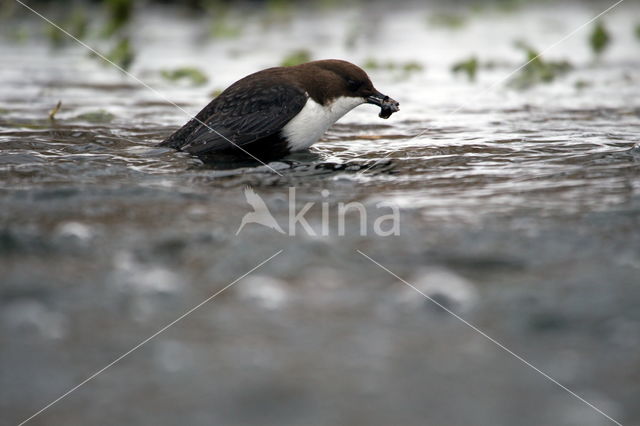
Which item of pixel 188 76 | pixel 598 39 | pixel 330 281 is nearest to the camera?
pixel 330 281

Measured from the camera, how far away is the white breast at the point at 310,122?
5355mm

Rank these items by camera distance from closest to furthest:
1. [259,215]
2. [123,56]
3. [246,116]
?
[259,215] → [246,116] → [123,56]

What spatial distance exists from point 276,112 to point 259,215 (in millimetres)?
1470

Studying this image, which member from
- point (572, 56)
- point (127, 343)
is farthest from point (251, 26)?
point (127, 343)

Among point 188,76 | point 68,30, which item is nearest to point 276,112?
point 188,76

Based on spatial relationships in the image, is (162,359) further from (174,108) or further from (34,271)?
(174,108)

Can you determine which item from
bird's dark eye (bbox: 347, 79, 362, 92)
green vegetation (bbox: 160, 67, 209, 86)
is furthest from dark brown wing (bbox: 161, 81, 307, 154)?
green vegetation (bbox: 160, 67, 209, 86)

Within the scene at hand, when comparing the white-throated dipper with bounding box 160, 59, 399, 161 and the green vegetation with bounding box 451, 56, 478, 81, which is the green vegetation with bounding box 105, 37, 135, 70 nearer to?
the green vegetation with bounding box 451, 56, 478, 81

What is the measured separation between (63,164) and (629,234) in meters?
3.40

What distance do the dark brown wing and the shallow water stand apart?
0.24 m

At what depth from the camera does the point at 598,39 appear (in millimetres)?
11805

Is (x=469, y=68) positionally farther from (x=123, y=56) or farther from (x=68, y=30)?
(x=68, y=30)

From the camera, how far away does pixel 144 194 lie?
4.27m

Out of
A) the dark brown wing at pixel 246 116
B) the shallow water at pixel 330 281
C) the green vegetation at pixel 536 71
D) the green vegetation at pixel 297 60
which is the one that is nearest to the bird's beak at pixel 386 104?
the shallow water at pixel 330 281
